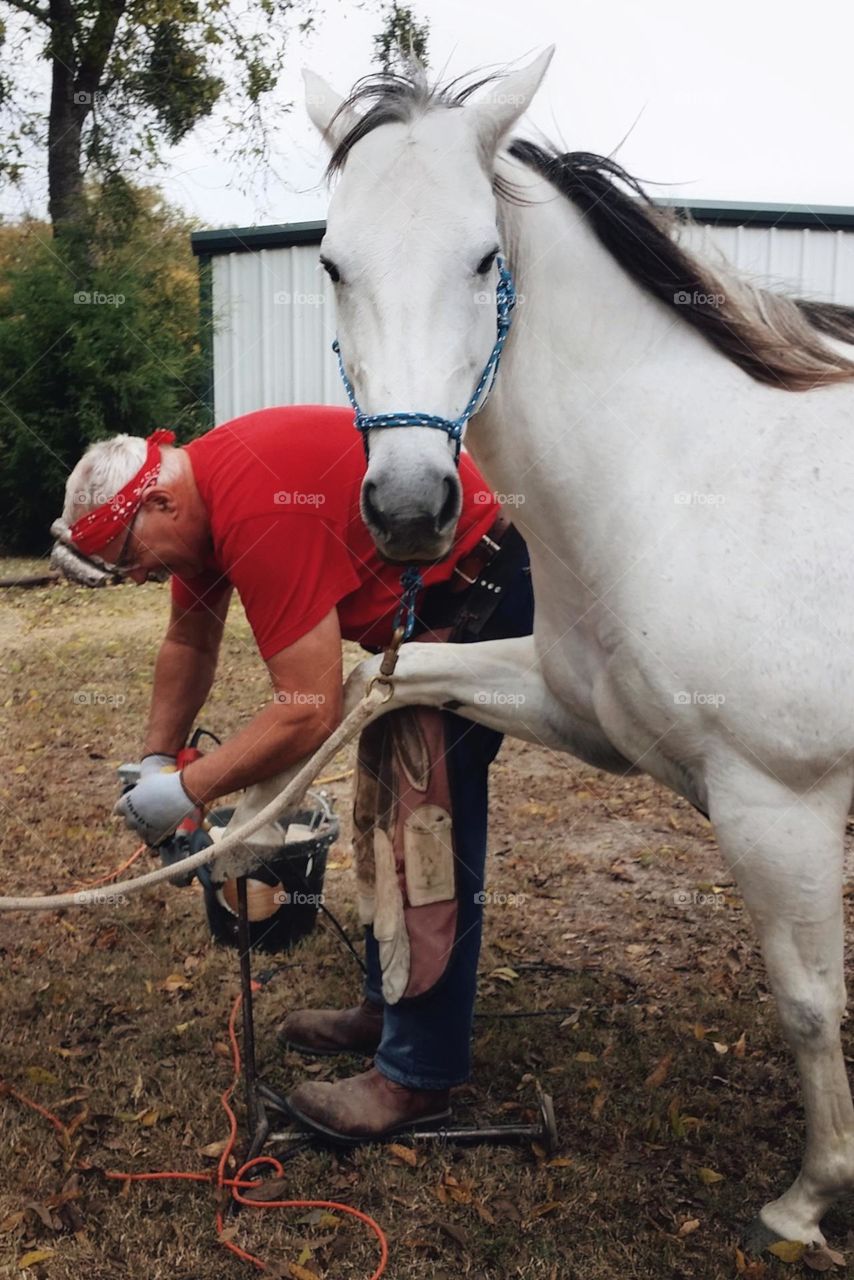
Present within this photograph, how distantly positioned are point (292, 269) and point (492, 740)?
10.1 m

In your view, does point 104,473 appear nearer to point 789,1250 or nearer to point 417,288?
point 417,288

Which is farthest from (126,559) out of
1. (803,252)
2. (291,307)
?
(803,252)

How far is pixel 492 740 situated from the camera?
2699 millimetres

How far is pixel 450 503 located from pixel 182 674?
1.53 meters

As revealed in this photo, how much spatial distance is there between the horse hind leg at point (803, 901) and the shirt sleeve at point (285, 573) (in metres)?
0.96

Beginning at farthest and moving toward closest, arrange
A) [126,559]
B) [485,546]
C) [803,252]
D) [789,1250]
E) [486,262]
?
[803,252] < [485,546] < [126,559] < [789,1250] < [486,262]

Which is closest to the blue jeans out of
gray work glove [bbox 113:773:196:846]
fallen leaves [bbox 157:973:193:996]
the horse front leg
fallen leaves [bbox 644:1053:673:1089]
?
the horse front leg

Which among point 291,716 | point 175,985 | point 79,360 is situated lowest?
point 175,985

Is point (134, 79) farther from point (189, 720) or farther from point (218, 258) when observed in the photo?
point (189, 720)

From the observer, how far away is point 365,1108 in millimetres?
2686

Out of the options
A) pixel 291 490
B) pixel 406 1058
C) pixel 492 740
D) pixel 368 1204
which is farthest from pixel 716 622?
pixel 368 1204

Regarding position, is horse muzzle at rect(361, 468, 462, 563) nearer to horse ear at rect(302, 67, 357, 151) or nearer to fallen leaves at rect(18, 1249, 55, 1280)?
horse ear at rect(302, 67, 357, 151)

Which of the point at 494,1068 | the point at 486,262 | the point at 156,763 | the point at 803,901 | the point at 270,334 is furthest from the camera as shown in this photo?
the point at 270,334

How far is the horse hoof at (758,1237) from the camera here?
2.31 m
